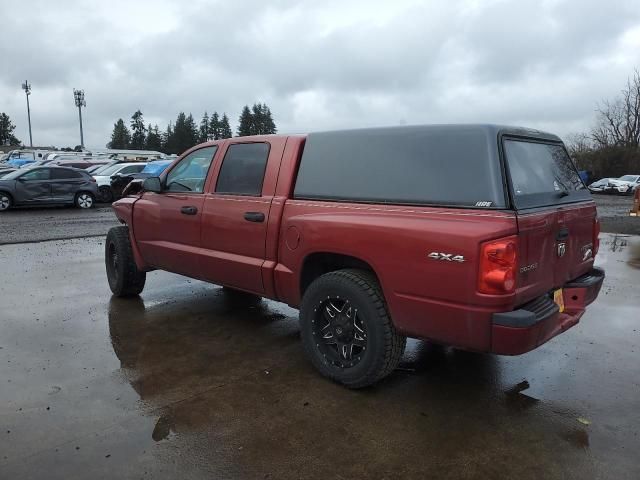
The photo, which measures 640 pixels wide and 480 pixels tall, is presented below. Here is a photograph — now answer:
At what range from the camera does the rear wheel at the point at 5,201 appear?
17359 mm

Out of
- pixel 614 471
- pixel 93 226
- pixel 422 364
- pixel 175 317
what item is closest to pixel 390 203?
pixel 422 364

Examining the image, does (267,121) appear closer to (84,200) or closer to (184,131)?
(184,131)

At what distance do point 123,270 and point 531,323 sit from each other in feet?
15.0

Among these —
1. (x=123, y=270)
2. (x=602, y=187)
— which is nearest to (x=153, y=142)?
(x=602, y=187)

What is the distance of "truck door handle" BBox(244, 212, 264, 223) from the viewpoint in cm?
445

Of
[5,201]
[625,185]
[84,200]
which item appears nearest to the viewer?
[5,201]

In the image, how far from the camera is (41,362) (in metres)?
4.31

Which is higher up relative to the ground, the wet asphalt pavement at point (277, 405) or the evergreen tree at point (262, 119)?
the evergreen tree at point (262, 119)

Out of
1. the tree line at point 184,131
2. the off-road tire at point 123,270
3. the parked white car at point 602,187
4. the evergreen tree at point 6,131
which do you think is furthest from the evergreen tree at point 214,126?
the off-road tire at point 123,270

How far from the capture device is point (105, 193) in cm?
2141

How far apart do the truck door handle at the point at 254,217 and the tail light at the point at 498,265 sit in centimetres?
196

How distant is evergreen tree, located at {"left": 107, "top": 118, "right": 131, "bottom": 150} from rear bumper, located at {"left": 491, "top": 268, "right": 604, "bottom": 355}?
120 meters

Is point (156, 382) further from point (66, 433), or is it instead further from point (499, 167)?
point (499, 167)

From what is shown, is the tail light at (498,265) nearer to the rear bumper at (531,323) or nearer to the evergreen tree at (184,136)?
the rear bumper at (531,323)
